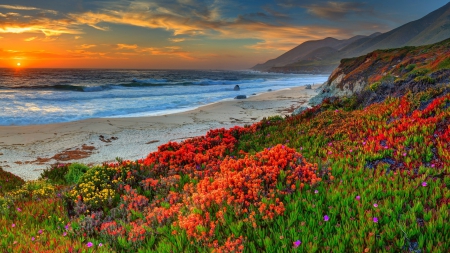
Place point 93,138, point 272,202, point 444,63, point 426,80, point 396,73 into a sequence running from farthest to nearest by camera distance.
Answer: point 396,73 < point 444,63 < point 93,138 < point 426,80 < point 272,202

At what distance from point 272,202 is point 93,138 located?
15.6 meters

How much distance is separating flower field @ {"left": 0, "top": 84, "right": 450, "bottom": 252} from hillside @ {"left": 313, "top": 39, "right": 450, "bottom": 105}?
324 cm

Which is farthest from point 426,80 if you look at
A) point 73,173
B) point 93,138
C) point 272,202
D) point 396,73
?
point 93,138

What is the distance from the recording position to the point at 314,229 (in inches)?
140

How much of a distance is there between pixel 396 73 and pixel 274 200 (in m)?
24.9

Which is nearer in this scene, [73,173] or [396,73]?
[73,173]

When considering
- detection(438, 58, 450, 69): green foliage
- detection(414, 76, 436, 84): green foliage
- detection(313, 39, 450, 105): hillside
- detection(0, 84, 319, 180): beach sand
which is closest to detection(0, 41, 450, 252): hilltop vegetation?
detection(414, 76, 436, 84): green foliage

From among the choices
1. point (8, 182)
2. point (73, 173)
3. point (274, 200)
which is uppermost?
point (274, 200)

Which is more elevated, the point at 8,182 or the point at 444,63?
the point at 444,63

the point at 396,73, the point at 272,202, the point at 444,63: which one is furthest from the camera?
the point at 396,73

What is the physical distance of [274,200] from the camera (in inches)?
174

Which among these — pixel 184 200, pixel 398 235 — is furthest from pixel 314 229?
pixel 184 200

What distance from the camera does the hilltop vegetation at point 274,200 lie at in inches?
137

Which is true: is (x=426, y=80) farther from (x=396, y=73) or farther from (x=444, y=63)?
(x=396, y=73)
